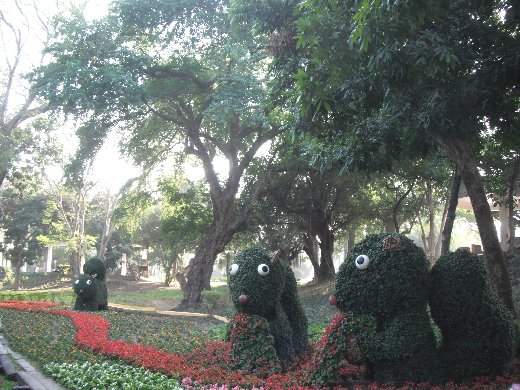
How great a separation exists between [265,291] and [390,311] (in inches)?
85.9

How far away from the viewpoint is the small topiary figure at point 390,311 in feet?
19.7

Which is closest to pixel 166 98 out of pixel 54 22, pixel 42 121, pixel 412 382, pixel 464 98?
pixel 54 22

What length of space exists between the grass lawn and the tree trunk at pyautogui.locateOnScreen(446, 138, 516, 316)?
1487 mm

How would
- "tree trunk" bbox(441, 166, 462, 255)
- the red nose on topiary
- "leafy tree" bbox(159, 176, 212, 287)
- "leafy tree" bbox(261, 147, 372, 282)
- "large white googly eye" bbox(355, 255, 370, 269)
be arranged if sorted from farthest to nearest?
"leafy tree" bbox(159, 176, 212, 287) < "leafy tree" bbox(261, 147, 372, 282) < "tree trunk" bbox(441, 166, 462, 255) < the red nose on topiary < "large white googly eye" bbox(355, 255, 370, 269)

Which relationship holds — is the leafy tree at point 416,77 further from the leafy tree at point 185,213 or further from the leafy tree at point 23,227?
the leafy tree at point 23,227

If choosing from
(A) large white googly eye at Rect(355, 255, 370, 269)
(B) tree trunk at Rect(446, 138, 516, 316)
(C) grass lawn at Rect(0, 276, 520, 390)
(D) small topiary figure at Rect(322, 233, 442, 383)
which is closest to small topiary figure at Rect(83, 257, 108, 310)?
(C) grass lawn at Rect(0, 276, 520, 390)

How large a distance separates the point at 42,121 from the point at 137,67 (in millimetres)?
11290

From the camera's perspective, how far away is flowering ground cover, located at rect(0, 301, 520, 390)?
6.46 metres

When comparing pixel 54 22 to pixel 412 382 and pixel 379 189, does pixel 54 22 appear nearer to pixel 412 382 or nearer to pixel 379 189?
pixel 379 189

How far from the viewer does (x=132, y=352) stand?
27.5ft

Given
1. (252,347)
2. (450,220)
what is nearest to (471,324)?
(450,220)

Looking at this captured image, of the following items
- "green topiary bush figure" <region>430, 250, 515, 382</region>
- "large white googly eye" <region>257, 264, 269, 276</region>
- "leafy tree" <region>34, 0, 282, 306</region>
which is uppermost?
"leafy tree" <region>34, 0, 282, 306</region>

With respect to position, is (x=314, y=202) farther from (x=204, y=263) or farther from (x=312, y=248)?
(x=204, y=263)

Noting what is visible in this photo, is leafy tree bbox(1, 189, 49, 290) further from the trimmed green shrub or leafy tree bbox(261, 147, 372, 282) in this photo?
the trimmed green shrub
